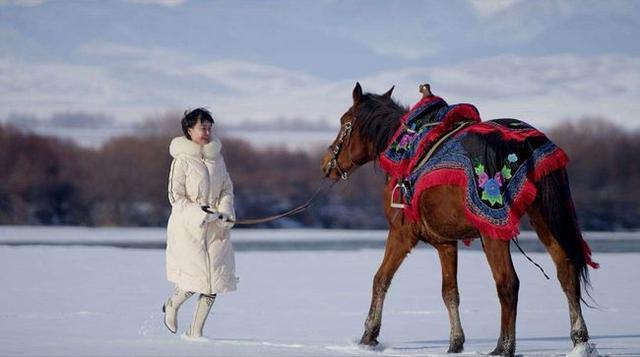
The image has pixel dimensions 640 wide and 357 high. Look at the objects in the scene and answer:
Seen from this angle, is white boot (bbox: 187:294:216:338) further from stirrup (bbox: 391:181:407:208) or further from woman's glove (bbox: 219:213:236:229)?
stirrup (bbox: 391:181:407:208)

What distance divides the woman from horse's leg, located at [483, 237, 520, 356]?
5.62 ft

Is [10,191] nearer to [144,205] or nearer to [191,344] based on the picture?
[144,205]

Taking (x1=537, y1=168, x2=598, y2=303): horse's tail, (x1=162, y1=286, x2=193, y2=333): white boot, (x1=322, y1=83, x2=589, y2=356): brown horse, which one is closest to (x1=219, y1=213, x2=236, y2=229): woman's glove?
(x1=162, y1=286, x2=193, y2=333): white boot

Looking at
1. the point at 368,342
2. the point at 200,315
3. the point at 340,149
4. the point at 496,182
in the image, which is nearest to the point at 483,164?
the point at 496,182

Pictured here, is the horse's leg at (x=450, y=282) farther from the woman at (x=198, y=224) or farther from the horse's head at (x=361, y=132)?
the woman at (x=198, y=224)

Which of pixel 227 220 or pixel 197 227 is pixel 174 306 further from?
pixel 227 220

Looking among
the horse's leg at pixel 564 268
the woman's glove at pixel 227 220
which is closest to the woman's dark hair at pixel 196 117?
the woman's glove at pixel 227 220

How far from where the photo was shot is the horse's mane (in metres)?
7.09

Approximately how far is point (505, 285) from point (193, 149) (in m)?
2.14

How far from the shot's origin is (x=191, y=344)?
6.46 m

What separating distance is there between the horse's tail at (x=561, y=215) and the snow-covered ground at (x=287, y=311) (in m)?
0.64

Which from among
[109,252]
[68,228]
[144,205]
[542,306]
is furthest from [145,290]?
[144,205]

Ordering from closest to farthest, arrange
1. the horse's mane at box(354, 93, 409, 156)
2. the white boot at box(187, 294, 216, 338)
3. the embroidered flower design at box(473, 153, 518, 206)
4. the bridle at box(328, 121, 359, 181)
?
the embroidered flower design at box(473, 153, 518, 206) < the white boot at box(187, 294, 216, 338) < the horse's mane at box(354, 93, 409, 156) < the bridle at box(328, 121, 359, 181)

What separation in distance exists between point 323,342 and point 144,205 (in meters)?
25.2
